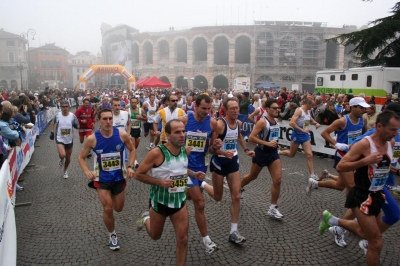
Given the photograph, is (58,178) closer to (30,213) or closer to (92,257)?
(30,213)

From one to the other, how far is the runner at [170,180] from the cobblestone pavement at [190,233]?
31.1 inches

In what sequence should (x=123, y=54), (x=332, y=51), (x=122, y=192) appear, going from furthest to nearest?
(x=123, y=54)
(x=332, y=51)
(x=122, y=192)

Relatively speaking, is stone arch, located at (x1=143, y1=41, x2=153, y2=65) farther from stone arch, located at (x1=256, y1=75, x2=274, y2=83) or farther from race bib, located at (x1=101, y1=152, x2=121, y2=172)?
race bib, located at (x1=101, y1=152, x2=121, y2=172)

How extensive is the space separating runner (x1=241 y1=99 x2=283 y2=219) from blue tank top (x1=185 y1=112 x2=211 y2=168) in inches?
42.7

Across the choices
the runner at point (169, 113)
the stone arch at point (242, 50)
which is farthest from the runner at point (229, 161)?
the stone arch at point (242, 50)

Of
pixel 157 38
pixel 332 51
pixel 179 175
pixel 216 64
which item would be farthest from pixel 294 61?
pixel 179 175

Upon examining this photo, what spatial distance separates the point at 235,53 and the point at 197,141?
49595 mm

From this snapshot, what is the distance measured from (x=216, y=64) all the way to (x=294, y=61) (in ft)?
40.0

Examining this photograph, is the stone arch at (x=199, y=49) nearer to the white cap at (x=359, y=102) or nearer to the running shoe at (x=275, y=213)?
the white cap at (x=359, y=102)

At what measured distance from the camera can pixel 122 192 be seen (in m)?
4.83

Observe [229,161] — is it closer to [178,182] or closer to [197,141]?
[197,141]

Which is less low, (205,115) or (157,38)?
(157,38)

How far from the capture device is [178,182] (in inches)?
147

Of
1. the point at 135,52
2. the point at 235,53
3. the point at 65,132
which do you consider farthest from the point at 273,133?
the point at 135,52
